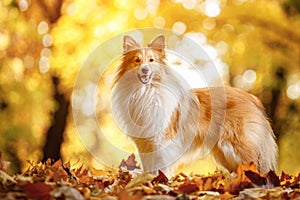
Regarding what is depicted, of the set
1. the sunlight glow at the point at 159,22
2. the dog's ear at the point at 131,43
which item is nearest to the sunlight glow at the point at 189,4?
the sunlight glow at the point at 159,22

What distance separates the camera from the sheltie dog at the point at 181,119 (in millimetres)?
3469

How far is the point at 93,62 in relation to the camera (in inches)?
292

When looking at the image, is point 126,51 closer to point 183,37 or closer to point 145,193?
point 145,193

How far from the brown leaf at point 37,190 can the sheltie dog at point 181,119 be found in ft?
6.11

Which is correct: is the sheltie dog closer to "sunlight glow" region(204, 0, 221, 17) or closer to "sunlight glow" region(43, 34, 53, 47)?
"sunlight glow" region(204, 0, 221, 17)

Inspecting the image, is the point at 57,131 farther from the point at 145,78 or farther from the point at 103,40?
the point at 145,78

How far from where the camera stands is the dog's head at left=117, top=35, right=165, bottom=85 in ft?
11.5

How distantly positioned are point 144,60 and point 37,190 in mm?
2015

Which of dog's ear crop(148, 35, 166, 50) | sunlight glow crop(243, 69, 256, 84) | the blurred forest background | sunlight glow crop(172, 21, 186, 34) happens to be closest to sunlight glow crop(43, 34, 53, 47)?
the blurred forest background

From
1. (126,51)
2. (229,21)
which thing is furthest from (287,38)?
(126,51)

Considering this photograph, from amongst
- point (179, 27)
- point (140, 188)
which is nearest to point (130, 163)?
point (140, 188)

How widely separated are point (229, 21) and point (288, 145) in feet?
8.38

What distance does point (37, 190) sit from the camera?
161cm

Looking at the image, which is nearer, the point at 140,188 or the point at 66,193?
the point at 66,193
